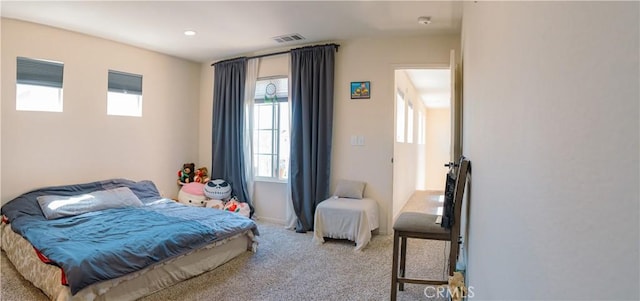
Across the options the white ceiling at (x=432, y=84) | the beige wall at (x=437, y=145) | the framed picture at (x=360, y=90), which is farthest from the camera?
the beige wall at (x=437, y=145)

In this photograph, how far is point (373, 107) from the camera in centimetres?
394

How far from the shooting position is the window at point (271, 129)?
450 cm

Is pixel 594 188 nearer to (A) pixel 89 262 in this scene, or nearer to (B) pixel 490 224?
(B) pixel 490 224

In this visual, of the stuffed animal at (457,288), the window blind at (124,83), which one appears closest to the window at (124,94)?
Result: the window blind at (124,83)

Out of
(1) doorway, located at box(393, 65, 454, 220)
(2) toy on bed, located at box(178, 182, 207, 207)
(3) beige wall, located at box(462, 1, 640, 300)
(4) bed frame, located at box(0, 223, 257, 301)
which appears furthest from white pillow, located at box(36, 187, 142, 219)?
(3) beige wall, located at box(462, 1, 640, 300)

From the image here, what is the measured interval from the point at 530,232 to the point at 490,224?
532 mm

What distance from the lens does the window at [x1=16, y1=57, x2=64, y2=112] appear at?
3391 millimetres

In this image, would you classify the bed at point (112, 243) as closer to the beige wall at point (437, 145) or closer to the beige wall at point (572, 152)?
the beige wall at point (572, 152)

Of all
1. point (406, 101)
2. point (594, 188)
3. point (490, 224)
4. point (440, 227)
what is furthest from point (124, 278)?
point (406, 101)

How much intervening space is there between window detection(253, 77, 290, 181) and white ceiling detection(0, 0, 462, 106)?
655 mm

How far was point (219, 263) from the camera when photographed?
2912 mm

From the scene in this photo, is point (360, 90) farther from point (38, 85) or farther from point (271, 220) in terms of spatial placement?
point (38, 85)

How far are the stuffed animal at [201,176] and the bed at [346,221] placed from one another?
2219mm

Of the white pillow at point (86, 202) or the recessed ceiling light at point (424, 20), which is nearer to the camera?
the white pillow at point (86, 202)
